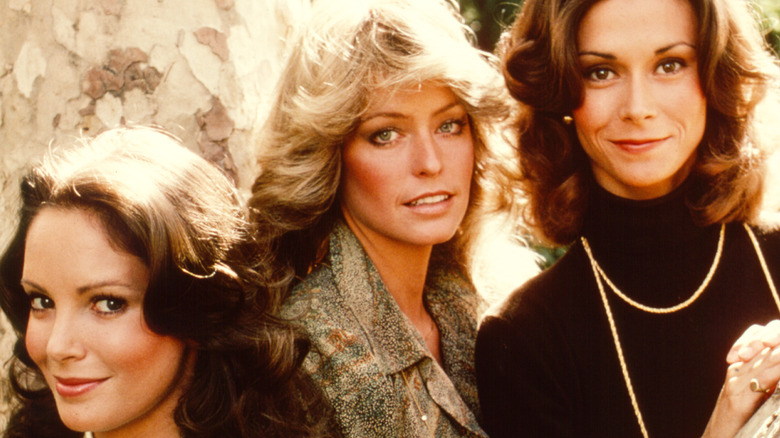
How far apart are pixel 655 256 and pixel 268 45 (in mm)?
1514

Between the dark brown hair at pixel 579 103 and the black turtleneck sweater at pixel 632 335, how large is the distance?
4.8 inches

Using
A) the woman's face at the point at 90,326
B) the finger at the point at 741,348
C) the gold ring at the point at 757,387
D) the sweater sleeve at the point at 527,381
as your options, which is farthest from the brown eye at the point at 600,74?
the woman's face at the point at 90,326

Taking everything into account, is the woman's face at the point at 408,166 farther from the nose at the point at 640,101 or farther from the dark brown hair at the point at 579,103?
the nose at the point at 640,101

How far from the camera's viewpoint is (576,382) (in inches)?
113

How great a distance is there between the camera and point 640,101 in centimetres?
263

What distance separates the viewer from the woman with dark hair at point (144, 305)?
2223 millimetres

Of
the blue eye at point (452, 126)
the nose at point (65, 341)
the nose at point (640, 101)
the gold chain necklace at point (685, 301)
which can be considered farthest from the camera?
the blue eye at point (452, 126)

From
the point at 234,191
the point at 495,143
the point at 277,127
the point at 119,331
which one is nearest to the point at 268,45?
the point at 277,127

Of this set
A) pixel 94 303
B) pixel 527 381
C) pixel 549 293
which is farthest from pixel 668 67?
pixel 94 303

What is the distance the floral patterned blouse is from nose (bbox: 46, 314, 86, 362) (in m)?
0.70

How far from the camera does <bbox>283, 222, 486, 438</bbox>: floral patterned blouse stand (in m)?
2.64

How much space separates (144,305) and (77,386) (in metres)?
0.26

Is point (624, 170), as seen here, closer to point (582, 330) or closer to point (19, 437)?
point (582, 330)

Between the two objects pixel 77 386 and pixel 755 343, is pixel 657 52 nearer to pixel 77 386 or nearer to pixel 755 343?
pixel 755 343
